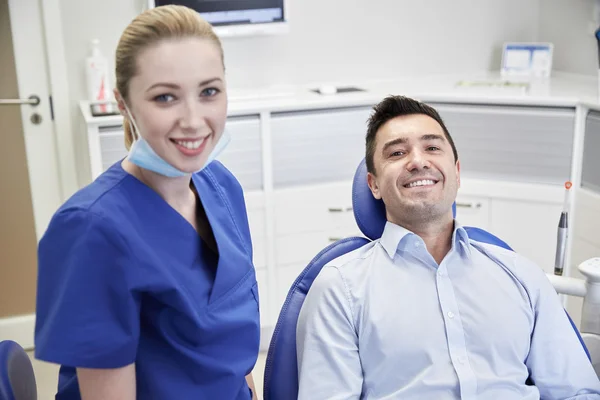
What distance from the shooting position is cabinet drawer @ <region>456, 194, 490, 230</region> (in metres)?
3.00

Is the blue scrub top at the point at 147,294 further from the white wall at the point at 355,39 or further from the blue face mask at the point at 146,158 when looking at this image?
the white wall at the point at 355,39

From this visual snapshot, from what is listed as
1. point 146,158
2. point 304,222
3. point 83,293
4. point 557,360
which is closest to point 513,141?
point 304,222

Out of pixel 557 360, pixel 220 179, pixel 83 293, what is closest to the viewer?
pixel 83 293

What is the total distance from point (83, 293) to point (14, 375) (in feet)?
0.80

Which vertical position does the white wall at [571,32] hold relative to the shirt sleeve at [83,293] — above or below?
above

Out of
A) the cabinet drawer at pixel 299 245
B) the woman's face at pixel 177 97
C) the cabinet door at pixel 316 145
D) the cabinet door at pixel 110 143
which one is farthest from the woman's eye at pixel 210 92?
the cabinet drawer at pixel 299 245

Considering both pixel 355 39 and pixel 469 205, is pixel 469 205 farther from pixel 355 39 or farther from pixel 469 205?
pixel 355 39

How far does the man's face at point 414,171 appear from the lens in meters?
1.69


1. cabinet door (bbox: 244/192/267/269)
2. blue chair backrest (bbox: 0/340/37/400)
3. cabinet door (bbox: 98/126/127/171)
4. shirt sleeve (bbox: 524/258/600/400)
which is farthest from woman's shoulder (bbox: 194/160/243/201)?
cabinet door (bbox: 244/192/267/269)

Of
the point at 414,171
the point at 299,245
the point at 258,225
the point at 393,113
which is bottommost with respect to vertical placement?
the point at 299,245

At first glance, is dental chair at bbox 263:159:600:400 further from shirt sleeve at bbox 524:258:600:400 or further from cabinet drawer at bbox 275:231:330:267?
cabinet drawer at bbox 275:231:330:267

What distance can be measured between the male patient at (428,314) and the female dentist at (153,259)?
0.91 feet

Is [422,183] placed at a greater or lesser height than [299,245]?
greater

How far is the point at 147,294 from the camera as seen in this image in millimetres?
1170
